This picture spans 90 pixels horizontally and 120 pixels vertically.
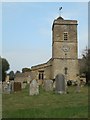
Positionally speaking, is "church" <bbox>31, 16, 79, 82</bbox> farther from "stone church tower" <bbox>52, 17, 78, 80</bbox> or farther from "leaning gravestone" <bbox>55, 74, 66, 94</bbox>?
"leaning gravestone" <bbox>55, 74, 66, 94</bbox>

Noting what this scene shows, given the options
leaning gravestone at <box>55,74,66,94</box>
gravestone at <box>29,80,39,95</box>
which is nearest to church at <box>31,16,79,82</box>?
leaning gravestone at <box>55,74,66,94</box>

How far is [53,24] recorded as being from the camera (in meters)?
57.2

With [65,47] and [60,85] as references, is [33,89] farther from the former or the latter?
[65,47]

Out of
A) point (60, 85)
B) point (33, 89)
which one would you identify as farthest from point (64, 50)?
point (33, 89)

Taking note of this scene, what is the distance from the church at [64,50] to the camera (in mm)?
54300

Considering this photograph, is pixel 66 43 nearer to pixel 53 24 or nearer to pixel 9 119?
pixel 53 24

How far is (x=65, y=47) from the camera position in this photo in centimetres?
5631

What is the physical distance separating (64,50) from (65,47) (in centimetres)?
78

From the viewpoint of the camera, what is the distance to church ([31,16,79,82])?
54300mm

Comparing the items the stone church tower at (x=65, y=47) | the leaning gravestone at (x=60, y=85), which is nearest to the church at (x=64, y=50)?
the stone church tower at (x=65, y=47)

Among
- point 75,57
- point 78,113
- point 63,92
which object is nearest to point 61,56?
point 75,57

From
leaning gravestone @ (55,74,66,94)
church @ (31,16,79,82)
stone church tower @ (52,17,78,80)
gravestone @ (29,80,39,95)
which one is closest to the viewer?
gravestone @ (29,80,39,95)

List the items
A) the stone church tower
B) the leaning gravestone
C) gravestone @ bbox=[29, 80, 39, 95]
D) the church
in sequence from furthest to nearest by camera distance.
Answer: the stone church tower → the church → the leaning gravestone → gravestone @ bbox=[29, 80, 39, 95]

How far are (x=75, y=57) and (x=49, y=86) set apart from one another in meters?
32.0
